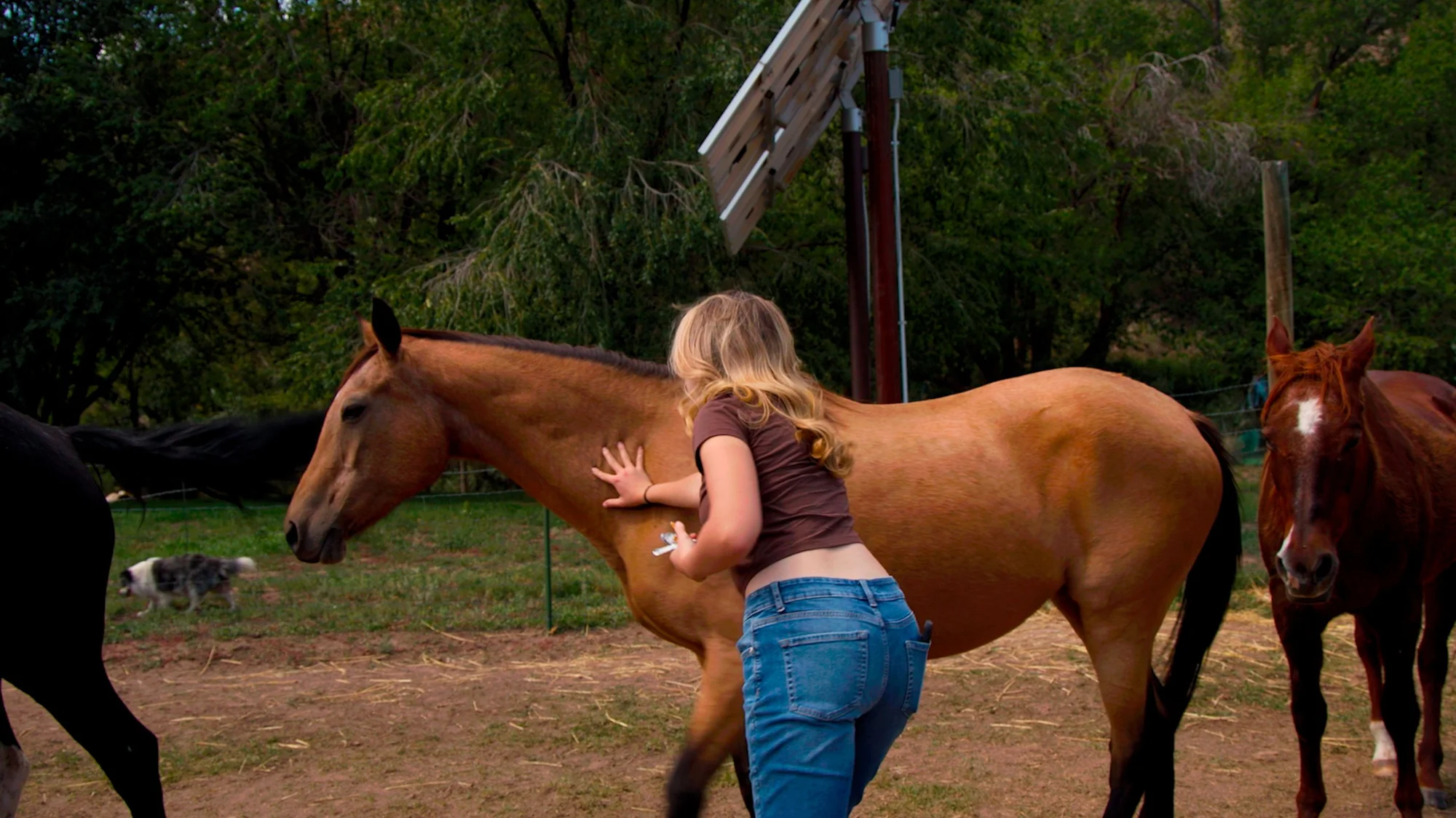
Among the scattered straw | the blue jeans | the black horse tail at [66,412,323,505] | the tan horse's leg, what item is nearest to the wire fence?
the tan horse's leg

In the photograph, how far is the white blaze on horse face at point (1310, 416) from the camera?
13.1 ft

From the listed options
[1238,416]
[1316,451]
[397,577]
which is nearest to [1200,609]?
[1316,451]

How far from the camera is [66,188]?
18797 millimetres

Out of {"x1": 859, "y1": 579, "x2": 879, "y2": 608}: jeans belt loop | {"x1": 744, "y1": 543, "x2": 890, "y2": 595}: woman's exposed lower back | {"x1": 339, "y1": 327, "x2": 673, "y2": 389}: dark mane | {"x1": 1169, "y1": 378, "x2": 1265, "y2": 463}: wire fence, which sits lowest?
{"x1": 1169, "y1": 378, "x2": 1265, "y2": 463}: wire fence

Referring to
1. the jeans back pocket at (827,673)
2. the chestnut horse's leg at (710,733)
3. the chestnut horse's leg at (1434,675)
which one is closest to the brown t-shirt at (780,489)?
the jeans back pocket at (827,673)

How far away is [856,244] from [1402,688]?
3993 millimetres

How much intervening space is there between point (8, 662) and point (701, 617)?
2.34 metres

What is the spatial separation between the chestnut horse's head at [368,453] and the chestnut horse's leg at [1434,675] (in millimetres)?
4120

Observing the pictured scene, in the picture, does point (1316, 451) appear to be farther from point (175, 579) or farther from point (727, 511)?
point (175, 579)

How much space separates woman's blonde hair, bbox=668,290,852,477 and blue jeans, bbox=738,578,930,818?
11.9 inches

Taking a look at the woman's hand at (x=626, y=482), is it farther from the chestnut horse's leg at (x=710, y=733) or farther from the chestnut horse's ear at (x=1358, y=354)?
the chestnut horse's ear at (x=1358, y=354)

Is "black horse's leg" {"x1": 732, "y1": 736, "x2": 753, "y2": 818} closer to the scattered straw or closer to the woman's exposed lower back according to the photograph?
the woman's exposed lower back

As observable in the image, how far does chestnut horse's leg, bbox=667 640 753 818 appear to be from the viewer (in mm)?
2830

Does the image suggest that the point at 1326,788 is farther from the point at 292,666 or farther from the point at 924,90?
the point at 924,90
